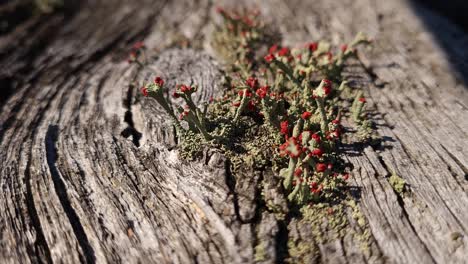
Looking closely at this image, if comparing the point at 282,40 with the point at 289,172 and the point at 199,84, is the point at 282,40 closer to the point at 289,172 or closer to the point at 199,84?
the point at 199,84

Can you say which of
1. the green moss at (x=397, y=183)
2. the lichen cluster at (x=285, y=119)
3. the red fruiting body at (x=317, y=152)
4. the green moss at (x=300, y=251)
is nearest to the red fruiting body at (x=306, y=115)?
the lichen cluster at (x=285, y=119)

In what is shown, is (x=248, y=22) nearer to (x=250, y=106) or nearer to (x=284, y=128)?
(x=250, y=106)

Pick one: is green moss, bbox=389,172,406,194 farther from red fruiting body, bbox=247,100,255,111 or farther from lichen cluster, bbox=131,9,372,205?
red fruiting body, bbox=247,100,255,111

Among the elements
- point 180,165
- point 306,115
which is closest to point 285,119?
point 306,115

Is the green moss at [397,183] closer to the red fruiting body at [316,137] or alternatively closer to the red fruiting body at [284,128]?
the red fruiting body at [316,137]

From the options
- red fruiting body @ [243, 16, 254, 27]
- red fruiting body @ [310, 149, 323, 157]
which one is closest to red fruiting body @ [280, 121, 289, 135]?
red fruiting body @ [310, 149, 323, 157]

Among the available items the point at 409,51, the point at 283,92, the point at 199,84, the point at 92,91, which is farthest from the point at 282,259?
the point at 409,51

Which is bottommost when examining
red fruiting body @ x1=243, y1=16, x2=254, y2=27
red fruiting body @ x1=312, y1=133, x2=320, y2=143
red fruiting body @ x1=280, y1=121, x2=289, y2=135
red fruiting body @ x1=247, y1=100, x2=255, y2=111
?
red fruiting body @ x1=312, y1=133, x2=320, y2=143
